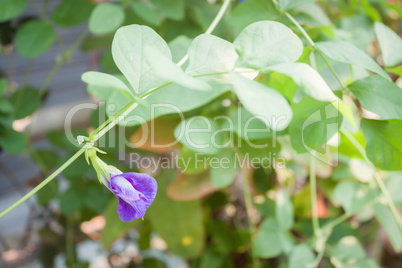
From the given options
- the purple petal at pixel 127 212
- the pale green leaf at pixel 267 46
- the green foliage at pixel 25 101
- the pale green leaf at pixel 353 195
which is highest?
the pale green leaf at pixel 267 46

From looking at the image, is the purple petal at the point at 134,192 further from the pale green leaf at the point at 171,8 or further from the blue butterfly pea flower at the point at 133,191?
the pale green leaf at the point at 171,8

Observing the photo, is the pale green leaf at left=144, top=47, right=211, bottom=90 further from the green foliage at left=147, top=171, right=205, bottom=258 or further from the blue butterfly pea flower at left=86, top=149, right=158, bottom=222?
the green foliage at left=147, top=171, right=205, bottom=258

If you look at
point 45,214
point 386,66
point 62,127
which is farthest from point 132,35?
point 45,214

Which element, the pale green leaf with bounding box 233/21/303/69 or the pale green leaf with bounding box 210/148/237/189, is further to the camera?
the pale green leaf with bounding box 210/148/237/189

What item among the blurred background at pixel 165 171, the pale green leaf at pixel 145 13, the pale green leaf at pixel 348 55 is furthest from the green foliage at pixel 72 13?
the pale green leaf at pixel 348 55

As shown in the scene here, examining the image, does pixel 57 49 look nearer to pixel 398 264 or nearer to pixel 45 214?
pixel 45 214

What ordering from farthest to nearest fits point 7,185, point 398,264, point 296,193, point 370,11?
point 7,185
point 398,264
point 296,193
point 370,11

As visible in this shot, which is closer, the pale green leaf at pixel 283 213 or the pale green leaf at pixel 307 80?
the pale green leaf at pixel 307 80

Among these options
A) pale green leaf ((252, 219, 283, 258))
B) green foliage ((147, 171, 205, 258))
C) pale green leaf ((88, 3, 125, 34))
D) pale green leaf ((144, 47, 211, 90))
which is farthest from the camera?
green foliage ((147, 171, 205, 258))

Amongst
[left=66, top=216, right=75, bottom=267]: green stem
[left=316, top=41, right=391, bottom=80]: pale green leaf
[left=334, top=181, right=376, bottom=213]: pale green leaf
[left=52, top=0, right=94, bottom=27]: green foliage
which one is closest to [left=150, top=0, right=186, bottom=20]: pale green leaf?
[left=52, top=0, right=94, bottom=27]: green foliage
